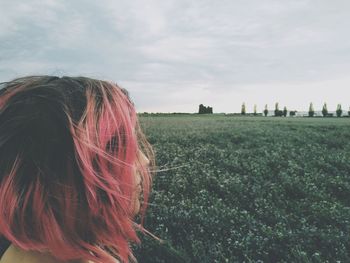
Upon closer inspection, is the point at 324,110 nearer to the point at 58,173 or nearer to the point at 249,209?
the point at 249,209

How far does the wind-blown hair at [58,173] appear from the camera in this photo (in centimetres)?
168

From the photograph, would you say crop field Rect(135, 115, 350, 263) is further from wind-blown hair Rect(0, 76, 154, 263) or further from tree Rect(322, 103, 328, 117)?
tree Rect(322, 103, 328, 117)

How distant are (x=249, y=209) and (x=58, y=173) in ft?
25.5

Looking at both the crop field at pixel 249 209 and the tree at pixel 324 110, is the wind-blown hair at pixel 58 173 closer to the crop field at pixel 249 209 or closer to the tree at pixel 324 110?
the crop field at pixel 249 209

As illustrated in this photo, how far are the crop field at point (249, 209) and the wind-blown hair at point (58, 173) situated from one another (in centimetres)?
301

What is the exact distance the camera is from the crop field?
689cm

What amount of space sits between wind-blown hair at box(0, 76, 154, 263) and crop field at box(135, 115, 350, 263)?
118 inches

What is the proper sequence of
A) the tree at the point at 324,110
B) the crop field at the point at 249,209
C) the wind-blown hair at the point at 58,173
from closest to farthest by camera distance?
the wind-blown hair at the point at 58,173, the crop field at the point at 249,209, the tree at the point at 324,110

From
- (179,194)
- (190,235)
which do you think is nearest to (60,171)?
(190,235)

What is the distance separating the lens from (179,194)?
9.49 meters

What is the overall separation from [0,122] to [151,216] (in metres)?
6.53

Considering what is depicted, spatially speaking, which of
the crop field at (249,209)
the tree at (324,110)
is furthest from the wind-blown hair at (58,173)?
the tree at (324,110)

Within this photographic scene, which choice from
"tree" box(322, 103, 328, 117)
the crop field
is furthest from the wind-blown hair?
"tree" box(322, 103, 328, 117)

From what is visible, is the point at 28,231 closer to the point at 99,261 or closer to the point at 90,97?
the point at 99,261
